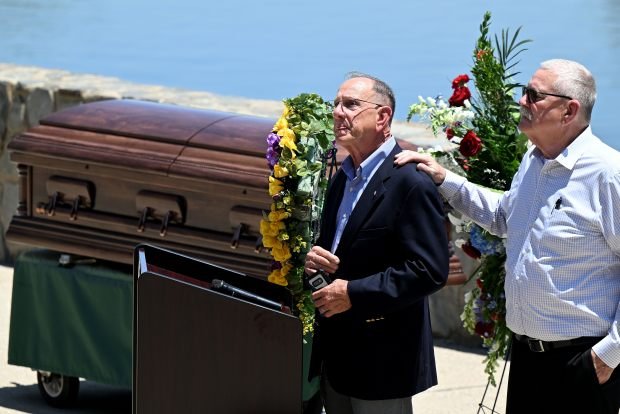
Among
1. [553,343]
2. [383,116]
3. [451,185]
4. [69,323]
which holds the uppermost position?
[383,116]

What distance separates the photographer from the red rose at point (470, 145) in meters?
3.96

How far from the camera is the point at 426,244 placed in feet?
11.1

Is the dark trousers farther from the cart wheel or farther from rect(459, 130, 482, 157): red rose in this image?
the cart wheel

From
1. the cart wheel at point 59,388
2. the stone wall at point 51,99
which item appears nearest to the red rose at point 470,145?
the cart wheel at point 59,388

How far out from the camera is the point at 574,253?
3207 mm

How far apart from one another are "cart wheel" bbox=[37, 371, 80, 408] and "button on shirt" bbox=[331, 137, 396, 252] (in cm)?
248

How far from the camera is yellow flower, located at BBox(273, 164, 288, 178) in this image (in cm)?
407

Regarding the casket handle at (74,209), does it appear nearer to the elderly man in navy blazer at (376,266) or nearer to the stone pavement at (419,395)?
the stone pavement at (419,395)

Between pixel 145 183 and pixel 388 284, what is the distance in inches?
86.4

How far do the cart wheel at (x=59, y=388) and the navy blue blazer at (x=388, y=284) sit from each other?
7.87 feet

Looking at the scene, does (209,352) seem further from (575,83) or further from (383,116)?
(575,83)

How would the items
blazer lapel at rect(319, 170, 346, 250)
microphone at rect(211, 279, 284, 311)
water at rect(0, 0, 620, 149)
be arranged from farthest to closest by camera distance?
water at rect(0, 0, 620, 149) < blazer lapel at rect(319, 170, 346, 250) < microphone at rect(211, 279, 284, 311)

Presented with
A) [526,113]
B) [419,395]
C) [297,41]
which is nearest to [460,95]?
[526,113]

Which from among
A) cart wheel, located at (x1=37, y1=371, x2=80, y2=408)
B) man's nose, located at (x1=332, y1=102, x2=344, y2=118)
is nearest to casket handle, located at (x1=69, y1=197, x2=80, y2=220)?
cart wheel, located at (x1=37, y1=371, x2=80, y2=408)
